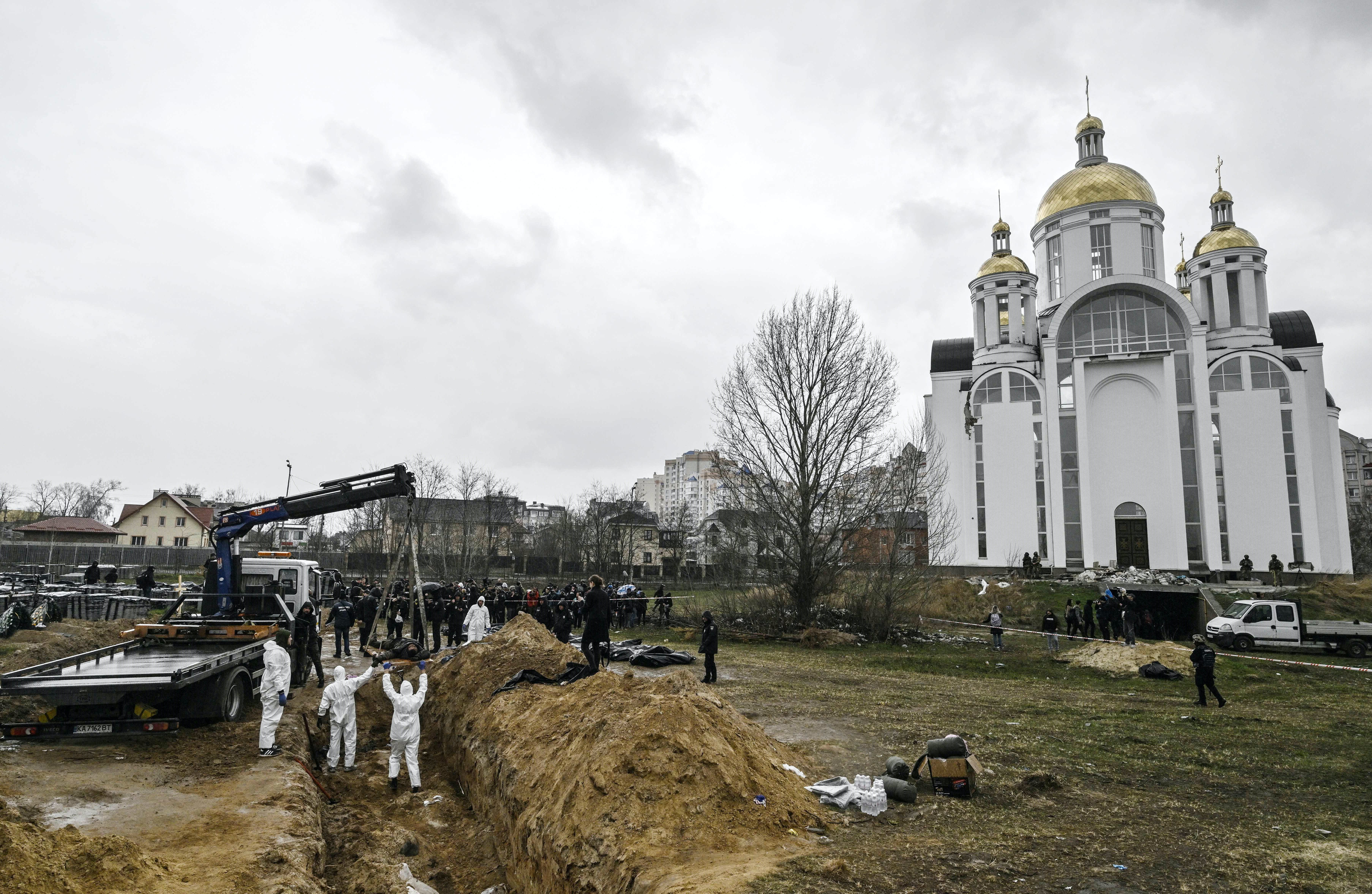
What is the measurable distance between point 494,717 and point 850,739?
524cm

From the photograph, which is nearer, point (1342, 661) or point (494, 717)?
point (494, 717)

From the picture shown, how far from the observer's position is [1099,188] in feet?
139

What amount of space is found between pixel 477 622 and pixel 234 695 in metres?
6.83

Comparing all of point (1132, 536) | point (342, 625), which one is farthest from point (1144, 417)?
point (342, 625)

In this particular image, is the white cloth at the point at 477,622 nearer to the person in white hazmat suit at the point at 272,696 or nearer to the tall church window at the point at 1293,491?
the person in white hazmat suit at the point at 272,696

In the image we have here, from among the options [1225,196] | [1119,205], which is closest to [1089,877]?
[1119,205]

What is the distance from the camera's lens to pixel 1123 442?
127 feet

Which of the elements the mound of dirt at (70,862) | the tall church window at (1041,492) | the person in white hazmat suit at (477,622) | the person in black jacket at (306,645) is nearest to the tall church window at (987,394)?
the tall church window at (1041,492)

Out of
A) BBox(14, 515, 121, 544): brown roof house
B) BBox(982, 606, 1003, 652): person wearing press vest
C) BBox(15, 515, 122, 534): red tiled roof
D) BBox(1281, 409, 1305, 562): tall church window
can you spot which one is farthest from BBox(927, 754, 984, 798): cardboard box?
BBox(14, 515, 121, 544): brown roof house

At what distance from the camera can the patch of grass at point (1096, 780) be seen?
20.5 feet

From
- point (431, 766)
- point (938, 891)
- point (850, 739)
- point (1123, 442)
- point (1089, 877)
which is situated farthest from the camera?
point (1123, 442)

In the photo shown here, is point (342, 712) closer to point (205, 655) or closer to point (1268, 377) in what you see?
point (205, 655)

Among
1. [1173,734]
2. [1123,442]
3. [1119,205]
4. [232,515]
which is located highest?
[1119,205]

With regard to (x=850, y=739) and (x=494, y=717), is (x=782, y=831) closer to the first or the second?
(x=850, y=739)
